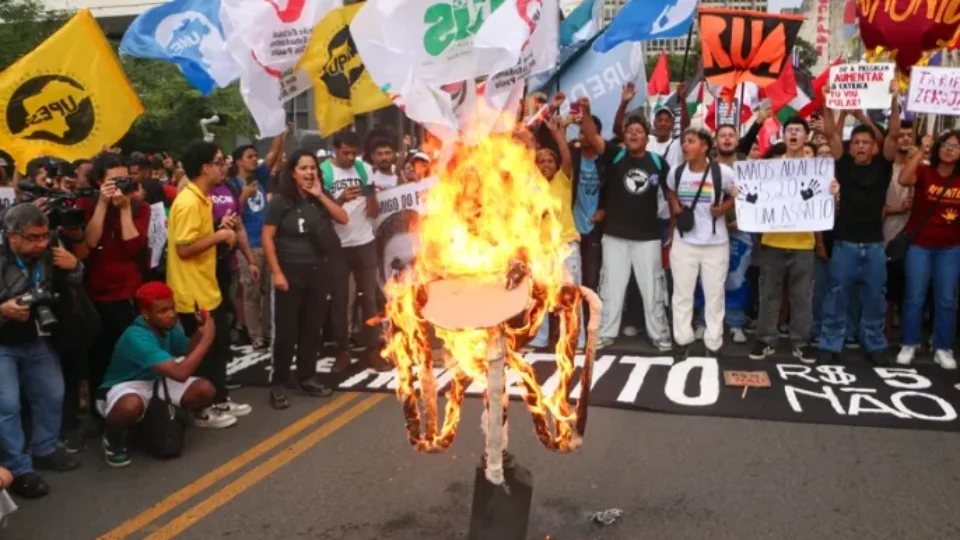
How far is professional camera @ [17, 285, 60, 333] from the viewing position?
4.58 m

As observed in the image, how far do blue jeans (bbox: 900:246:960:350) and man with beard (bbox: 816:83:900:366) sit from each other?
211mm

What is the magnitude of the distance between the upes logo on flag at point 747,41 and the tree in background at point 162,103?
19.1m

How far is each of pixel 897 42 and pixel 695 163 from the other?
227 cm

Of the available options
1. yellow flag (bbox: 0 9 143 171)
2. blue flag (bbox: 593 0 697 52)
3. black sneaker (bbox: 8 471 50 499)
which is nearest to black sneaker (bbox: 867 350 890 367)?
blue flag (bbox: 593 0 697 52)

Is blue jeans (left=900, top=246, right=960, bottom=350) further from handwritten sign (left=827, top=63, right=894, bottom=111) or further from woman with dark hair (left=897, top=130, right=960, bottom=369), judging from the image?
handwritten sign (left=827, top=63, right=894, bottom=111)

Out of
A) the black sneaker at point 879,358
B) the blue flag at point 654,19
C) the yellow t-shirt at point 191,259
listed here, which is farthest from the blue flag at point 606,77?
the yellow t-shirt at point 191,259

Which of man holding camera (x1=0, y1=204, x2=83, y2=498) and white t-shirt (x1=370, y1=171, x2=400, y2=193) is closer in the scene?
man holding camera (x1=0, y1=204, x2=83, y2=498)

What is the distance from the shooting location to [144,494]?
4.67m

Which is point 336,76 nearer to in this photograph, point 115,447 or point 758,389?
point 115,447

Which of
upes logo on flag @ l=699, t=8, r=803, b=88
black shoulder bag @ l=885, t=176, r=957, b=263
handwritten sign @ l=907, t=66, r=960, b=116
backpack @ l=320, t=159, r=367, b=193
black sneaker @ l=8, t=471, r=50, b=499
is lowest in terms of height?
black sneaker @ l=8, t=471, r=50, b=499

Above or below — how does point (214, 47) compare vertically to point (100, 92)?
above

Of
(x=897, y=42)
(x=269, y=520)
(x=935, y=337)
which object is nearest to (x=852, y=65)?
(x=897, y=42)

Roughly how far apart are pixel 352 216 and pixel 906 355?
5024mm

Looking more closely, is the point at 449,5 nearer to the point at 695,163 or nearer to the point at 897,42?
the point at 695,163
